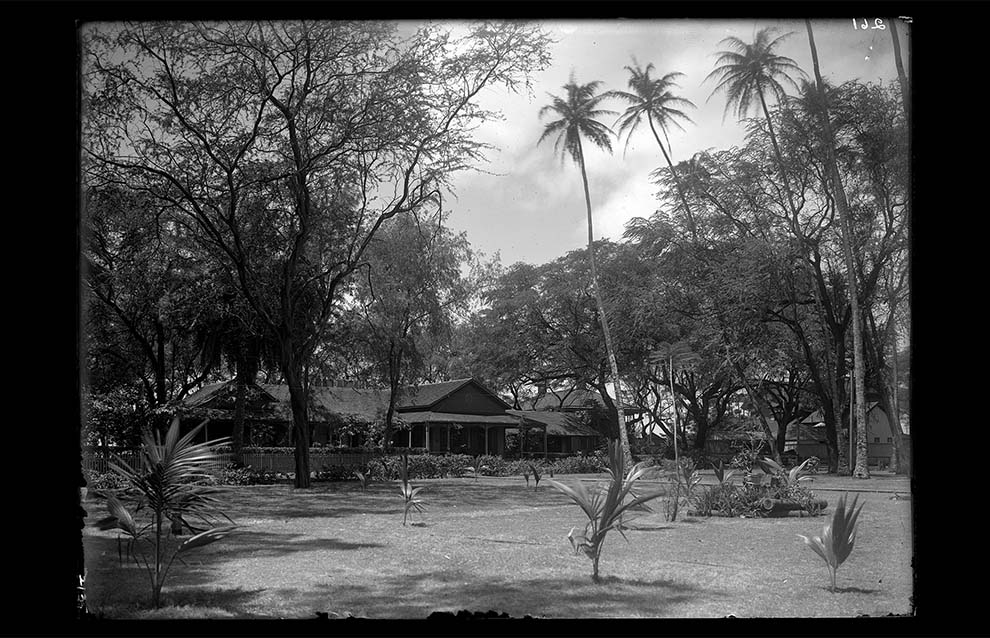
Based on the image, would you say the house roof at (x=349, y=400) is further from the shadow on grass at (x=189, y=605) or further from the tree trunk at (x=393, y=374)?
the shadow on grass at (x=189, y=605)

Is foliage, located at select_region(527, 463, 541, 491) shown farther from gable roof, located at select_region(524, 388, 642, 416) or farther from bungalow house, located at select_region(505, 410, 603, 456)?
bungalow house, located at select_region(505, 410, 603, 456)

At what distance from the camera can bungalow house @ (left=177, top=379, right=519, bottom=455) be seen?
92.3ft

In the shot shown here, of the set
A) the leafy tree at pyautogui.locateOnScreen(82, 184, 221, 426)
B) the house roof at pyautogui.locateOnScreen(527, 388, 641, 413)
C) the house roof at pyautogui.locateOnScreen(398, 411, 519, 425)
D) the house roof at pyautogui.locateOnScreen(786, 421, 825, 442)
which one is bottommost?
the house roof at pyautogui.locateOnScreen(786, 421, 825, 442)

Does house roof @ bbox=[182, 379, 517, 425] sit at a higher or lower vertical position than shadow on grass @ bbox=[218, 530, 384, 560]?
higher

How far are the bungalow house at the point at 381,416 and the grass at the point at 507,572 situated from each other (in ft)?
52.5

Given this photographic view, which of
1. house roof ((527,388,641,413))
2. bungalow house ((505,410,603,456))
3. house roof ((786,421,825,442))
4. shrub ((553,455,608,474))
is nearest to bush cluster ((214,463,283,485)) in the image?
shrub ((553,455,608,474))

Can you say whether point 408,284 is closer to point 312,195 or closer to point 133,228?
point 312,195

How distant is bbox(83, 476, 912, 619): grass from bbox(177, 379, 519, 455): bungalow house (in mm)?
15989

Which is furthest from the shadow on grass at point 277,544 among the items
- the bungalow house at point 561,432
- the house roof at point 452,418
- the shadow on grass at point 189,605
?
the bungalow house at point 561,432

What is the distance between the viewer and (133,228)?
722 inches

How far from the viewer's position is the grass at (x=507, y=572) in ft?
19.9

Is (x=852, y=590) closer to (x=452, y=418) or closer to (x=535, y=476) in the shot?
(x=535, y=476)

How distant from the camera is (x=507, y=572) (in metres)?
7.63

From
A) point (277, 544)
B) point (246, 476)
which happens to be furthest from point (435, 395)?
point (277, 544)
